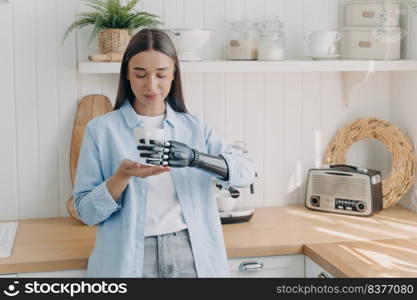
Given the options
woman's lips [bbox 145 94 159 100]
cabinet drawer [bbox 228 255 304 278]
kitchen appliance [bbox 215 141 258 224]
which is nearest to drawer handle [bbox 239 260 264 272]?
cabinet drawer [bbox 228 255 304 278]

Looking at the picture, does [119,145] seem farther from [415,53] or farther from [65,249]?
[415,53]

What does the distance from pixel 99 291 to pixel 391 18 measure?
5.13 feet

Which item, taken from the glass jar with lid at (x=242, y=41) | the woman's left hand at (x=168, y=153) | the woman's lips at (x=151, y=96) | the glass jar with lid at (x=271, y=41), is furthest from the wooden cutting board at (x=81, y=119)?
the woman's left hand at (x=168, y=153)

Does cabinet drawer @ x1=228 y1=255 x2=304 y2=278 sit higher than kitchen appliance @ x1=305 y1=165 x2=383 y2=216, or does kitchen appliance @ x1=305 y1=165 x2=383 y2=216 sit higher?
kitchen appliance @ x1=305 y1=165 x2=383 y2=216

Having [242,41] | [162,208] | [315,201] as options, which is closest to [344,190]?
[315,201]

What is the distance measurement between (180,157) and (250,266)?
585 mm

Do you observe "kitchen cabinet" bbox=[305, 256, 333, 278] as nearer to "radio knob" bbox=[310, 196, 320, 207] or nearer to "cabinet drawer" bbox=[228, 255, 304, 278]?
"cabinet drawer" bbox=[228, 255, 304, 278]

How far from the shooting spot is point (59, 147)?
2.74m

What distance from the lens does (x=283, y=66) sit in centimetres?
269

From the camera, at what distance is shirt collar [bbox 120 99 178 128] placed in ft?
6.90

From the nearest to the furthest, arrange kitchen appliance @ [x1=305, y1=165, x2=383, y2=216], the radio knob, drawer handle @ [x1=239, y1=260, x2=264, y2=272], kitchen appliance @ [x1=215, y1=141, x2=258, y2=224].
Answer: drawer handle @ [x1=239, y1=260, x2=264, y2=272]
kitchen appliance @ [x1=215, y1=141, x2=258, y2=224]
kitchen appliance @ [x1=305, y1=165, x2=383, y2=216]
the radio knob

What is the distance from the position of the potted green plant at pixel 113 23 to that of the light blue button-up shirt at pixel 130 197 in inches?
19.0

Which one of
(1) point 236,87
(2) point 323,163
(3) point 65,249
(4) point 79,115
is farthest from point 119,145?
(2) point 323,163

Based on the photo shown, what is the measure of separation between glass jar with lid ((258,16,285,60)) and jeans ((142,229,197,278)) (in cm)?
91
